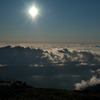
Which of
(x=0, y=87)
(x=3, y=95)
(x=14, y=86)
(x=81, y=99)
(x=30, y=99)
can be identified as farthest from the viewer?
(x=14, y=86)

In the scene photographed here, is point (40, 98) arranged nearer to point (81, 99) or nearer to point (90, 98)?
point (81, 99)

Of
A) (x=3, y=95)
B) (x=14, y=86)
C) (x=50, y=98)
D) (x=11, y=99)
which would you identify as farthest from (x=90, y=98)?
(x=14, y=86)

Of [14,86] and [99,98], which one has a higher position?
[14,86]

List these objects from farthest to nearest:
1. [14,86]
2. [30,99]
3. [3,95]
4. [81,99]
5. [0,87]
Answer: [14,86] → [0,87] → [3,95] → [81,99] → [30,99]

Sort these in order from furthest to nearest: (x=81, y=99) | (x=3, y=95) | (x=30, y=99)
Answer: (x=3, y=95) < (x=81, y=99) < (x=30, y=99)

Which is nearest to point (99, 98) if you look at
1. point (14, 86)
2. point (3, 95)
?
point (3, 95)

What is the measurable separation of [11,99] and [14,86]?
74.5 feet

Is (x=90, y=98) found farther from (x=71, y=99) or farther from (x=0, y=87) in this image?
(x=0, y=87)

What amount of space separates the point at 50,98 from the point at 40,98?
2.83 meters

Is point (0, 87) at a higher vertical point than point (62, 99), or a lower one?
higher

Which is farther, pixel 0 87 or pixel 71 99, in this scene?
pixel 0 87

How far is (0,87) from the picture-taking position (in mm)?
61500

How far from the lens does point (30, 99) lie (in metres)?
43.9

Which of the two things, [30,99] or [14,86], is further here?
[14,86]
